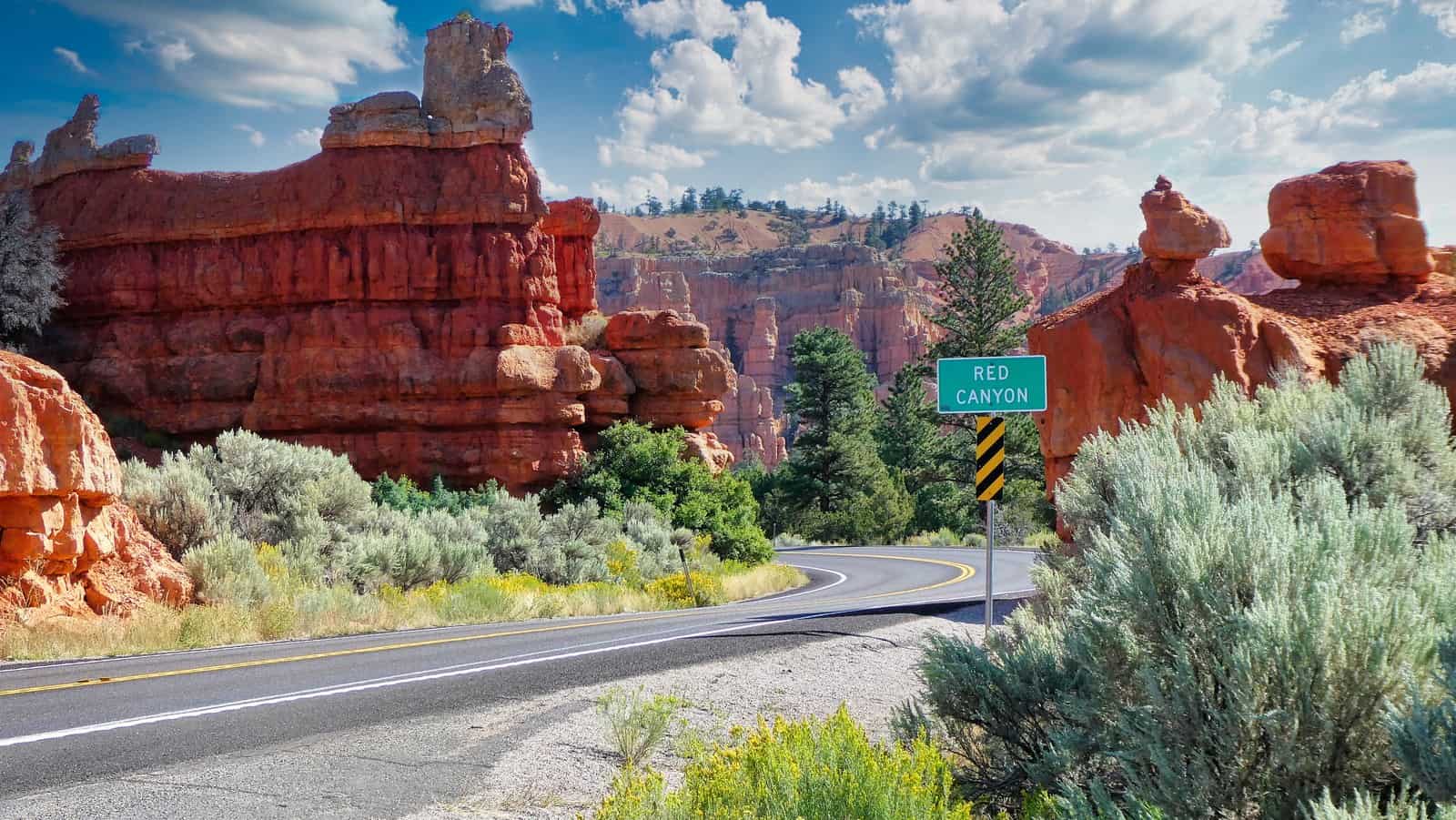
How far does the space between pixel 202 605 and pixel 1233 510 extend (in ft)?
42.6

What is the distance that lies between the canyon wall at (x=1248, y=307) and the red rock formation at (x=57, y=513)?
12.8 m

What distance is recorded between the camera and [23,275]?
113ft

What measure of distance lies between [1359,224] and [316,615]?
15312 mm

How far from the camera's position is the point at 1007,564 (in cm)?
3130

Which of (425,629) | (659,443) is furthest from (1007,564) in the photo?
(425,629)

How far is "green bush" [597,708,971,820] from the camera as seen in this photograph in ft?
13.8

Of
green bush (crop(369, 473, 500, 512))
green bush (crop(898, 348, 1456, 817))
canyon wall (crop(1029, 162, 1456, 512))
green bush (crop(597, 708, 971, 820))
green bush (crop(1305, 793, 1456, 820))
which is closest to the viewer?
green bush (crop(1305, 793, 1456, 820))

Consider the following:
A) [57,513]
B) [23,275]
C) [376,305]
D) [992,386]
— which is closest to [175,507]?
[57,513]

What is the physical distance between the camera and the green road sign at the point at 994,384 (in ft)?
34.3

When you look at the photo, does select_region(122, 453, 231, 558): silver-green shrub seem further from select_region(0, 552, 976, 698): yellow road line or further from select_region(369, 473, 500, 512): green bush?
select_region(369, 473, 500, 512): green bush

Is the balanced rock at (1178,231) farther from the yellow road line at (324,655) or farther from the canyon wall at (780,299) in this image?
the canyon wall at (780,299)

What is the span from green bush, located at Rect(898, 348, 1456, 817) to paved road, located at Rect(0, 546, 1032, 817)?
153 inches

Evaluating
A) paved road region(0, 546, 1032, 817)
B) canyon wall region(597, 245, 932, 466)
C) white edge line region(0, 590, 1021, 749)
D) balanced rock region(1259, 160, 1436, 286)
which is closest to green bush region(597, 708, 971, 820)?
paved road region(0, 546, 1032, 817)

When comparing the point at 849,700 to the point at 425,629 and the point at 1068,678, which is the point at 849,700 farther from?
the point at 425,629
